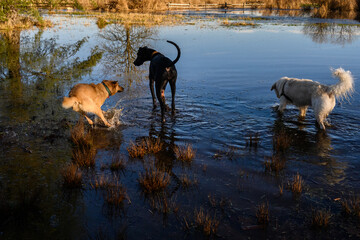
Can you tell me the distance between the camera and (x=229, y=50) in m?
19.6

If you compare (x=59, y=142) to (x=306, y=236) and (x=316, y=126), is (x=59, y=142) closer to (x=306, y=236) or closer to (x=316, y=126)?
(x=306, y=236)

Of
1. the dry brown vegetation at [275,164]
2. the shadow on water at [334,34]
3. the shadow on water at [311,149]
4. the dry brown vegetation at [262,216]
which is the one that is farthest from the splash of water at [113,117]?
the shadow on water at [334,34]

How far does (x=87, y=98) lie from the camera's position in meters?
7.39

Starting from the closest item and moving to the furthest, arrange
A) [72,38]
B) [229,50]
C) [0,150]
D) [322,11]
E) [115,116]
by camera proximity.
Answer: [0,150] → [115,116] → [229,50] → [72,38] → [322,11]

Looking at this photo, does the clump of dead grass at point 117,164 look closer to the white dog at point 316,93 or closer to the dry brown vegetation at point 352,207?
the dry brown vegetation at point 352,207

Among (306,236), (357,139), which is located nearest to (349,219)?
(306,236)

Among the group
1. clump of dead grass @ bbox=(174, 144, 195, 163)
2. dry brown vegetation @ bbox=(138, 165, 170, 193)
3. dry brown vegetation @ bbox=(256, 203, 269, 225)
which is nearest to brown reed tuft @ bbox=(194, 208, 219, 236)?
dry brown vegetation @ bbox=(256, 203, 269, 225)

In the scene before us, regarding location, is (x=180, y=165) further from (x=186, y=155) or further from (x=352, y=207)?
(x=352, y=207)

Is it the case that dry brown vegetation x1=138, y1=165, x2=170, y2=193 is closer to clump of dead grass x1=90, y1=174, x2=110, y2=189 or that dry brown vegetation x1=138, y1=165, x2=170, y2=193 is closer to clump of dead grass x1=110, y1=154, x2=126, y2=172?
clump of dead grass x1=90, y1=174, x2=110, y2=189

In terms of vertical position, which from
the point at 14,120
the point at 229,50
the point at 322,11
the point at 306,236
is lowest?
the point at 306,236

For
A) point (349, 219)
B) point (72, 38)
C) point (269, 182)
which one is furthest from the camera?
point (72, 38)

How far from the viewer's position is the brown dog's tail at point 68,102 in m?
6.77

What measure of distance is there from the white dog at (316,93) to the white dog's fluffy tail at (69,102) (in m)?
5.38

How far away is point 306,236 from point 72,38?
22.4m
